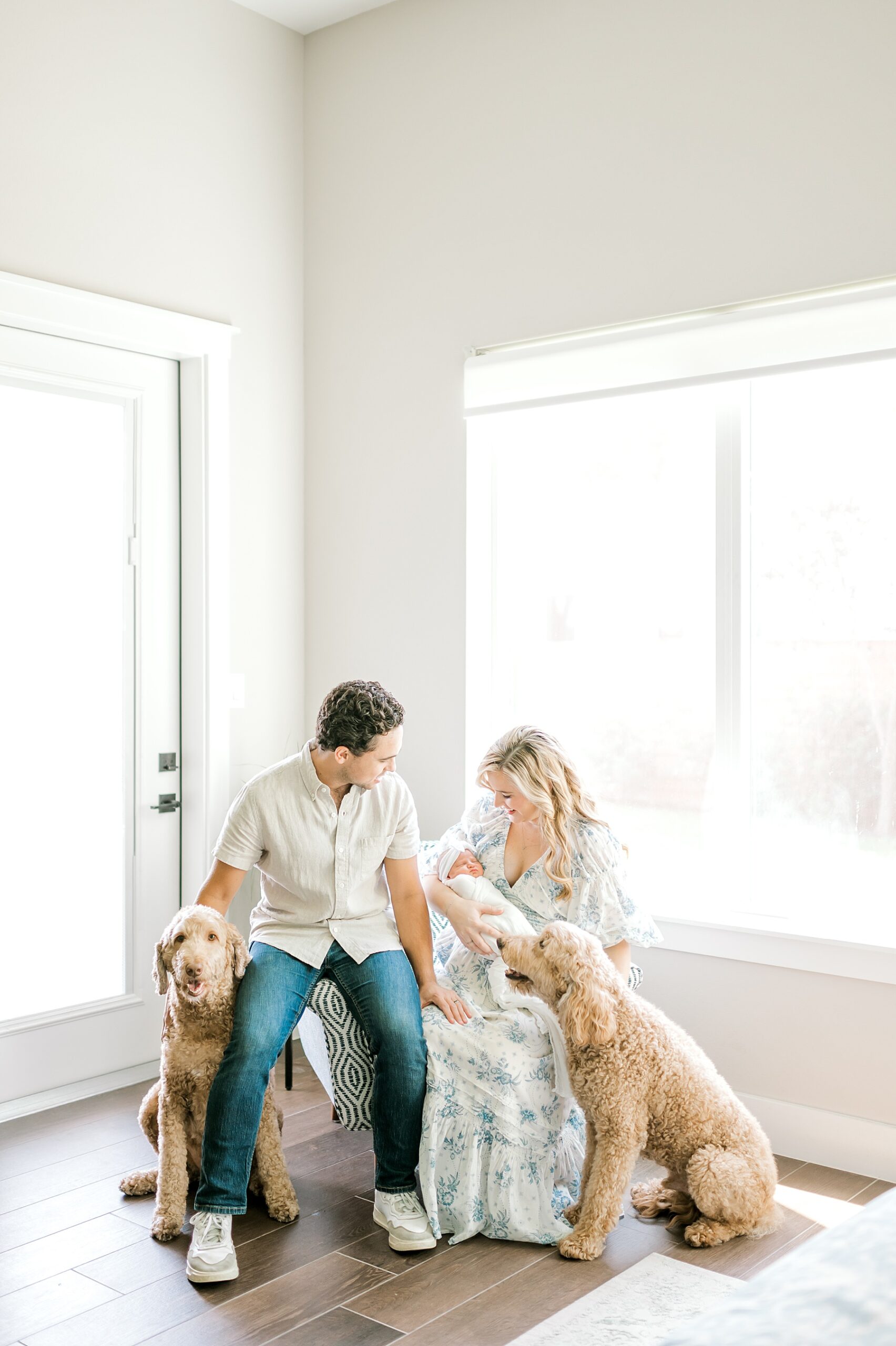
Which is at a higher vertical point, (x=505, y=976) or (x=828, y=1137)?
(x=505, y=976)

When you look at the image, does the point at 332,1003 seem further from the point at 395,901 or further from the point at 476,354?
the point at 476,354

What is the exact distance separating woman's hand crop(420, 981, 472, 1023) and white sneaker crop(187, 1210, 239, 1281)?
0.60 m

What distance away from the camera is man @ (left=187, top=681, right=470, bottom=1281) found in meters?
2.40

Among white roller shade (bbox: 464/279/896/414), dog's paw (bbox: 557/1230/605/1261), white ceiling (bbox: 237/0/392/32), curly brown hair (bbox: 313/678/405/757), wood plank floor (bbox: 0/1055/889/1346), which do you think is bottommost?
wood plank floor (bbox: 0/1055/889/1346)

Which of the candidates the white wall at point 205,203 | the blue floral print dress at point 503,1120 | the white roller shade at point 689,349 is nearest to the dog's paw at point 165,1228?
the blue floral print dress at point 503,1120

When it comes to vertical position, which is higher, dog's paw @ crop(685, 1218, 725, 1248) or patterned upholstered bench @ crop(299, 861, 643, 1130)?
patterned upholstered bench @ crop(299, 861, 643, 1130)

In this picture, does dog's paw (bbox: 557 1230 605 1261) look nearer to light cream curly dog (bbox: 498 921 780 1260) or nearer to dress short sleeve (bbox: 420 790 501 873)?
light cream curly dog (bbox: 498 921 780 1260)

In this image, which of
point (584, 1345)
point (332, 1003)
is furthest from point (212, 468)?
point (584, 1345)

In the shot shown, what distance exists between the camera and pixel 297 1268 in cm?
229

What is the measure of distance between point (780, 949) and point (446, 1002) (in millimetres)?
882

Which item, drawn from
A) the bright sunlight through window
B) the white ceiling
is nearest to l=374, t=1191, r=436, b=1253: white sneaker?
the bright sunlight through window

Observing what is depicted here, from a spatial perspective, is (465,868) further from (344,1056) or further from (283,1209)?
(283,1209)

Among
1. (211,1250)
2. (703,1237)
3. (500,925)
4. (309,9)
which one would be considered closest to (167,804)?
(500,925)

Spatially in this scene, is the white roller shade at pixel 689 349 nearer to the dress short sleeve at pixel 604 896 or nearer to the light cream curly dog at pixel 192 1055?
the dress short sleeve at pixel 604 896
